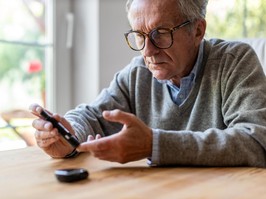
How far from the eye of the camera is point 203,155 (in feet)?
3.43

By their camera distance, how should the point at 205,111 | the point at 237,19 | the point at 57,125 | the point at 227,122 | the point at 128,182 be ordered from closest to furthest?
the point at 128,182, the point at 57,125, the point at 227,122, the point at 205,111, the point at 237,19

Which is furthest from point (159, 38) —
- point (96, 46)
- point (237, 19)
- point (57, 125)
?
point (237, 19)

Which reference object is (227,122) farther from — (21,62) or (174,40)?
(21,62)

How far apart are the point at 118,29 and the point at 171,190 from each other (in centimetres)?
169

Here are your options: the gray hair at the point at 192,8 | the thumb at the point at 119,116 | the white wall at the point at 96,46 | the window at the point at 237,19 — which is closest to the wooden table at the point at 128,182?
the thumb at the point at 119,116

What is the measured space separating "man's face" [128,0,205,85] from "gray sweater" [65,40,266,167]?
0.06 m

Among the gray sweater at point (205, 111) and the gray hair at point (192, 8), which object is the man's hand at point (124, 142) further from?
the gray hair at point (192, 8)

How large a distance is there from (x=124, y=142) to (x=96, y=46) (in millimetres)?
1423

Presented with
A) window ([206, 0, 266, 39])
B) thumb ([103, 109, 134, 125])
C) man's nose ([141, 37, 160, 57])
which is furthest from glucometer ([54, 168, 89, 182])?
window ([206, 0, 266, 39])

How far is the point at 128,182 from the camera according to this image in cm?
90

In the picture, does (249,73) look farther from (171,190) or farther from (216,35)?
(216,35)

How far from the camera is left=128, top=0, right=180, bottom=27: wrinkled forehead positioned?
4.26ft

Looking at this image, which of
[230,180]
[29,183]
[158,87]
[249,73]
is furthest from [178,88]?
[29,183]

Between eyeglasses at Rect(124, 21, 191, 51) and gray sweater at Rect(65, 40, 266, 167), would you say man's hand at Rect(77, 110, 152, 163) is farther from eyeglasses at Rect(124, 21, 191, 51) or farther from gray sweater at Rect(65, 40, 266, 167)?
eyeglasses at Rect(124, 21, 191, 51)
